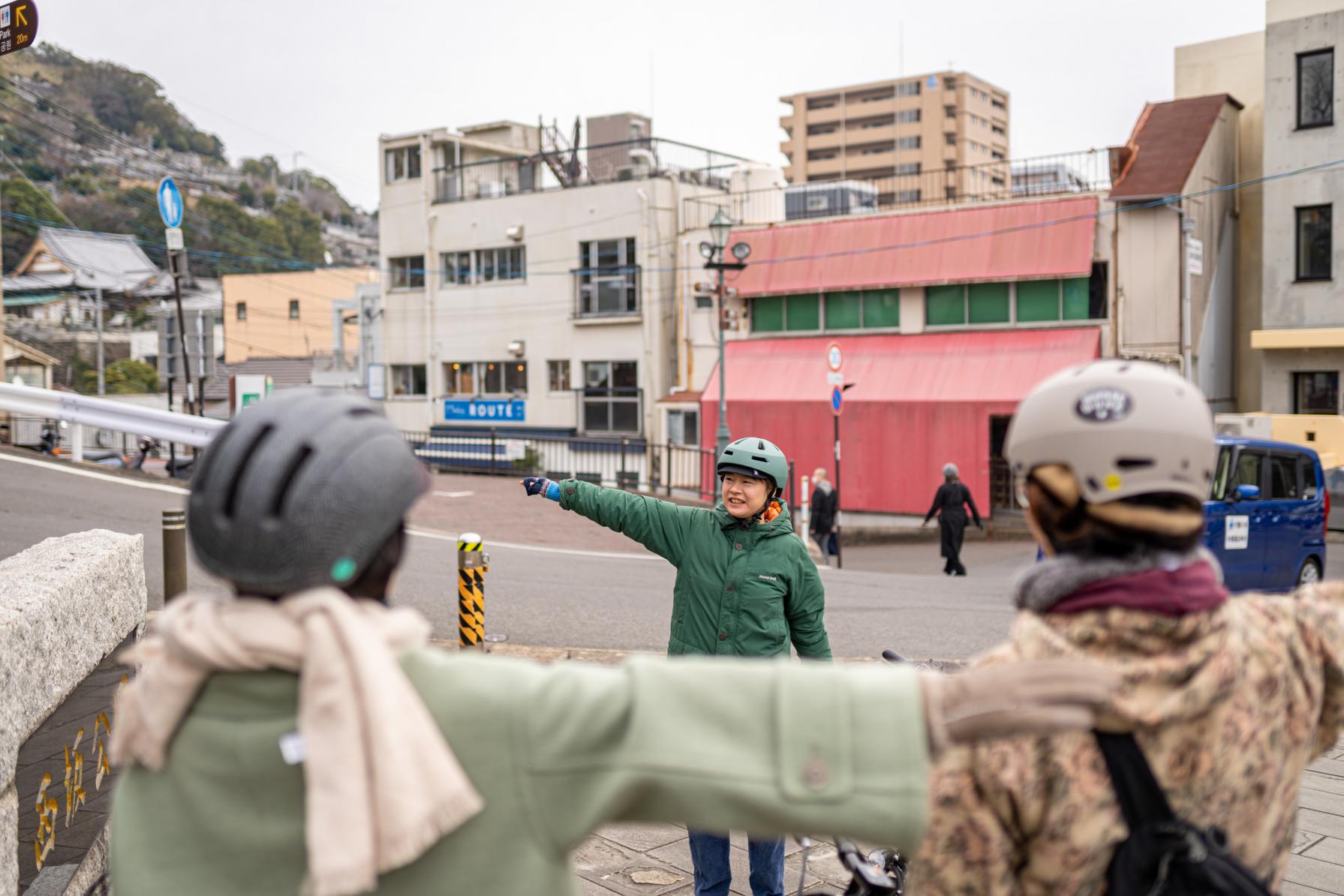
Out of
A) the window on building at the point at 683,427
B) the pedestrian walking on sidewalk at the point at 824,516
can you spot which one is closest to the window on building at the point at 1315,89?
the pedestrian walking on sidewalk at the point at 824,516

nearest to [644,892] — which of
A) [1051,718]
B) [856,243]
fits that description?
[1051,718]

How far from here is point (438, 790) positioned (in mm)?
1592

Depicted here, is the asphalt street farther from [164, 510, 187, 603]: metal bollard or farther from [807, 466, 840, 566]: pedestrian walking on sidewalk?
[164, 510, 187, 603]: metal bollard

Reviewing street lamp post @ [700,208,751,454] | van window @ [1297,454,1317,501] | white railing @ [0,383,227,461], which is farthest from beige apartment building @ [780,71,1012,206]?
white railing @ [0,383,227,461]

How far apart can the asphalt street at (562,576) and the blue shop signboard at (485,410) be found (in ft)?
42.6

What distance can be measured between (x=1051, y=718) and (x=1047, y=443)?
1.76 ft

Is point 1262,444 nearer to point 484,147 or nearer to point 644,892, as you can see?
point 644,892

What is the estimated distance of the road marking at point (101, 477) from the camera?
17281 mm

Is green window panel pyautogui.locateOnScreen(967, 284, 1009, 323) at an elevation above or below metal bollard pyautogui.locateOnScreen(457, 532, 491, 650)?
above

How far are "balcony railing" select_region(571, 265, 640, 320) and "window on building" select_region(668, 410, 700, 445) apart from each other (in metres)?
3.31

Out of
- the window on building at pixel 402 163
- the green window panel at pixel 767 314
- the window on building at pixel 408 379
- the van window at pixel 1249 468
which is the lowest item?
the van window at pixel 1249 468

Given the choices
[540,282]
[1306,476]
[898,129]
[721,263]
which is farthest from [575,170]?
[898,129]

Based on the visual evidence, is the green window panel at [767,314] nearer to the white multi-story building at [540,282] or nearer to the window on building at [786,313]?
the window on building at [786,313]

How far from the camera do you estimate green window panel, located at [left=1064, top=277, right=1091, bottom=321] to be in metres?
24.3
